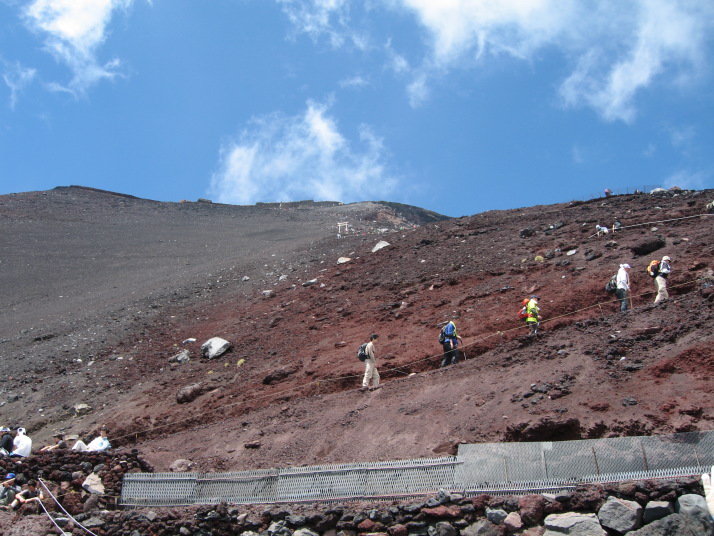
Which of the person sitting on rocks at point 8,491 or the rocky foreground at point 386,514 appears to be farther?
the person sitting on rocks at point 8,491

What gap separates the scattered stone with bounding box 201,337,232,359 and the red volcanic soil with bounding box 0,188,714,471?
1.02ft

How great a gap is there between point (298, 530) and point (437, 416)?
291 centimetres

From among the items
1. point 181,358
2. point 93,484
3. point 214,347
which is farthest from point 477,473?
point 181,358

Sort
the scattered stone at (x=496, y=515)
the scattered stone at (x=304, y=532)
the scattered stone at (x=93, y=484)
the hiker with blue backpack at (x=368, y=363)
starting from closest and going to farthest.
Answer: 1. the scattered stone at (x=496, y=515)
2. the scattered stone at (x=304, y=532)
3. the scattered stone at (x=93, y=484)
4. the hiker with blue backpack at (x=368, y=363)

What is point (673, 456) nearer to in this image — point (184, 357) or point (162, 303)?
point (184, 357)

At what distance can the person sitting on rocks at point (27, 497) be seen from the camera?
32.8 feet

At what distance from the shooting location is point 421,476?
26.3ft

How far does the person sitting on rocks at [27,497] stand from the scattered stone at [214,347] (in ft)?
23.0

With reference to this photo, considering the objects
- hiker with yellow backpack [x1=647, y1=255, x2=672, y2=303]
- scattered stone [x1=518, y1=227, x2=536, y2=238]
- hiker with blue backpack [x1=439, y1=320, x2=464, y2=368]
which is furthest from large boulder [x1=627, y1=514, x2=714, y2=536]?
scattered stone [x1=518, y1=227, x2=536, y2=238]

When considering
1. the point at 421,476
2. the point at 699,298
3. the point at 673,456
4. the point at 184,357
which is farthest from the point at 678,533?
the point at 184,357

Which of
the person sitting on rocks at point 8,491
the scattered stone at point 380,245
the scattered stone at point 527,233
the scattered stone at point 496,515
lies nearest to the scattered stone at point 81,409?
the person sitting on rocks at point 8,491

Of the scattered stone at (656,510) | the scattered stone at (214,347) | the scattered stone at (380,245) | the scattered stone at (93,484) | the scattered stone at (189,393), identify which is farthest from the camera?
the scattered stone at (380,245)

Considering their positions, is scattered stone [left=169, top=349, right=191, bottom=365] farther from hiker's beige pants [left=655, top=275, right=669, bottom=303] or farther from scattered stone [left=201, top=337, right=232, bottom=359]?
hiker's beige pants [left=655, top=275, right=669, bottom=303]

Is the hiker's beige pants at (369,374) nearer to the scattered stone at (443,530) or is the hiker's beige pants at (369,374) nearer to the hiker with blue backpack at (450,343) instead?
the hiker with blue backpack at (450,343)
